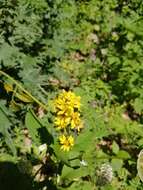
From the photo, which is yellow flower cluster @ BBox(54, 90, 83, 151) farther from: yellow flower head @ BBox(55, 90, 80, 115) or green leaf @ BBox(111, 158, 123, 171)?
green leaf @ BBox(111, 158, 123, 171)

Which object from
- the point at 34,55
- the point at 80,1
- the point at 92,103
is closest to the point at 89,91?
the point at 92,103

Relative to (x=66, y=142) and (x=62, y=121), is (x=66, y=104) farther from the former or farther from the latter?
(x=66, y=142)

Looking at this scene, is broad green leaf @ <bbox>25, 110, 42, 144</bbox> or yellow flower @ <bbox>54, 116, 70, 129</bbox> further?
broad green leaf @ <bbox>25, 110, 42, 144</bbox>

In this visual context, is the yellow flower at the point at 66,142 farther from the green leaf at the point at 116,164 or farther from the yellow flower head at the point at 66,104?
the green leaf at the point at 116,164

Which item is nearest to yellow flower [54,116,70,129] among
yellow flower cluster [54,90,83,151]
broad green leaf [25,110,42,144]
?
yellow flower cluster [54,90,83,151]

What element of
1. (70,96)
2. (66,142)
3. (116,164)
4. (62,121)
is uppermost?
(70,96)

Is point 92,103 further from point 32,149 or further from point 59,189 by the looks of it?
point 59,189

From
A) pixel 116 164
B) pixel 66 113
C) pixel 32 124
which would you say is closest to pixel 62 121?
pixel 66 113

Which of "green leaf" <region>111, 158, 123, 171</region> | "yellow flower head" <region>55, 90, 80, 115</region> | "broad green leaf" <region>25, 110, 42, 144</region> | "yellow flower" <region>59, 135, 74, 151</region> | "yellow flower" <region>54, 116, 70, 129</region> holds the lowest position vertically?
"green leaf" <region>111, 158, 123, 171</region>

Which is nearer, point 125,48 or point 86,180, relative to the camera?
point 86,180
